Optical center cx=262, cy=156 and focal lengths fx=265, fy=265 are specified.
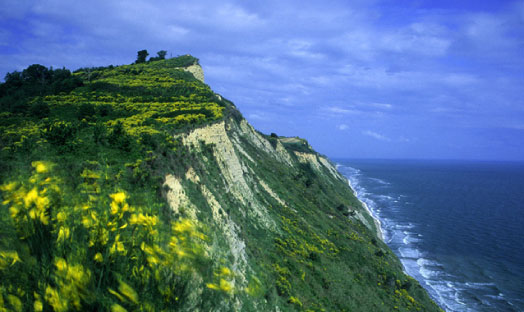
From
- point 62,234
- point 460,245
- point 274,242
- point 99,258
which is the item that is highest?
point 62,234

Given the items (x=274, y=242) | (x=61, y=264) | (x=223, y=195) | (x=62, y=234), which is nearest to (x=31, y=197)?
(x=62, y=234)

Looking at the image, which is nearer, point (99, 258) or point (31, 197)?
point (99, 258)

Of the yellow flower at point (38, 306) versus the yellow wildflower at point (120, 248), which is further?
the yellow wildflower at point (120, 248)

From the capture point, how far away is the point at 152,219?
6.17m

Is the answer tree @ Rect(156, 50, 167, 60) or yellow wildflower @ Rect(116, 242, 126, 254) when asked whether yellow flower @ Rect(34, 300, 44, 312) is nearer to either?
yellow wildflower @ Rect(116, 242, 126, 254)

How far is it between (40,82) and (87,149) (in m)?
32.1

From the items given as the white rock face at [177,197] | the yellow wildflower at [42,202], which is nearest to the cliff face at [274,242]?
the white rock face at [177,197]

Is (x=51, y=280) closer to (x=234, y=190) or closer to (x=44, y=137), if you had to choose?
(x=44, y=137)

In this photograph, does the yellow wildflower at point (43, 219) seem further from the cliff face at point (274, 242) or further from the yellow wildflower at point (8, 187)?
the cliff face at point (274, 242)

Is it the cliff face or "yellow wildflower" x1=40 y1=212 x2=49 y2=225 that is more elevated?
"yellow wildflower" x1=40 y1=212 x2=49 y2=225

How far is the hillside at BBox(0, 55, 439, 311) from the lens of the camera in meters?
4.86

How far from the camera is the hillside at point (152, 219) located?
15.9 ft

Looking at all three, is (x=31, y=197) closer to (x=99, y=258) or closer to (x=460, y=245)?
(x=99, y=258)

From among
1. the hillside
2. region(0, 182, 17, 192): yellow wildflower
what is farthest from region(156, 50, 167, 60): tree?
region(0, 182, 17, 192): yellow wildflower
